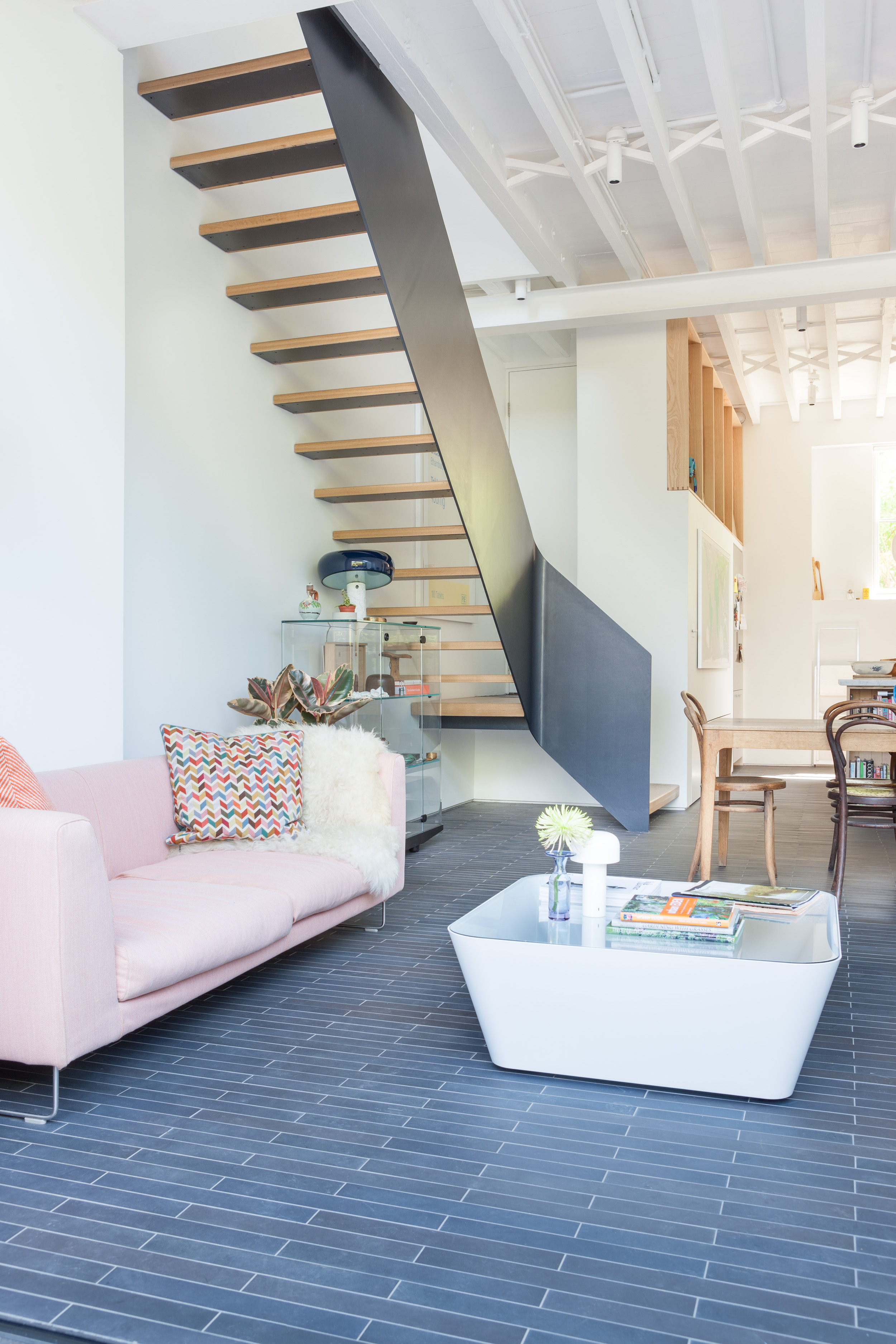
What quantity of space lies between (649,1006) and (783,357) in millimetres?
7818

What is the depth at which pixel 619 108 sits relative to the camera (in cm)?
527

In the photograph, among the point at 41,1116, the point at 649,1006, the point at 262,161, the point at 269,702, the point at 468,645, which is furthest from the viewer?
the point at 468,645

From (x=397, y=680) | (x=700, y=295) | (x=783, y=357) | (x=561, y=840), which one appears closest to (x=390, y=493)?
(x=397, y=680)

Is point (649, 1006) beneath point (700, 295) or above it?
beneath

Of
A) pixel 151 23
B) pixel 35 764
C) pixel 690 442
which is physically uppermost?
pixel 151 23

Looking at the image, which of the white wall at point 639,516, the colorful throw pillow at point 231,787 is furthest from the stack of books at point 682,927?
the white wall at point 639,516

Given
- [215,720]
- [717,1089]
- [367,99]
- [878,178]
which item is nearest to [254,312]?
[367,99]

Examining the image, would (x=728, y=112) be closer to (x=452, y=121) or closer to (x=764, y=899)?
(x=452, y=121)

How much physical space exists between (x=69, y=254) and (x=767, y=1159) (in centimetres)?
334

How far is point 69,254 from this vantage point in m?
3.45

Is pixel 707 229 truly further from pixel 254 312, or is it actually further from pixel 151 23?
pixel 151 23

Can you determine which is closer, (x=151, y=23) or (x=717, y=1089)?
(x=717, y=1089)

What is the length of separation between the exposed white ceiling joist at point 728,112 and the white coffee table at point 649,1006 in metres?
3.60

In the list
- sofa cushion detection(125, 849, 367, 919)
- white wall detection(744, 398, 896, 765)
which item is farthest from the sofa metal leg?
white wall detection(744, 398, 896, 765)
